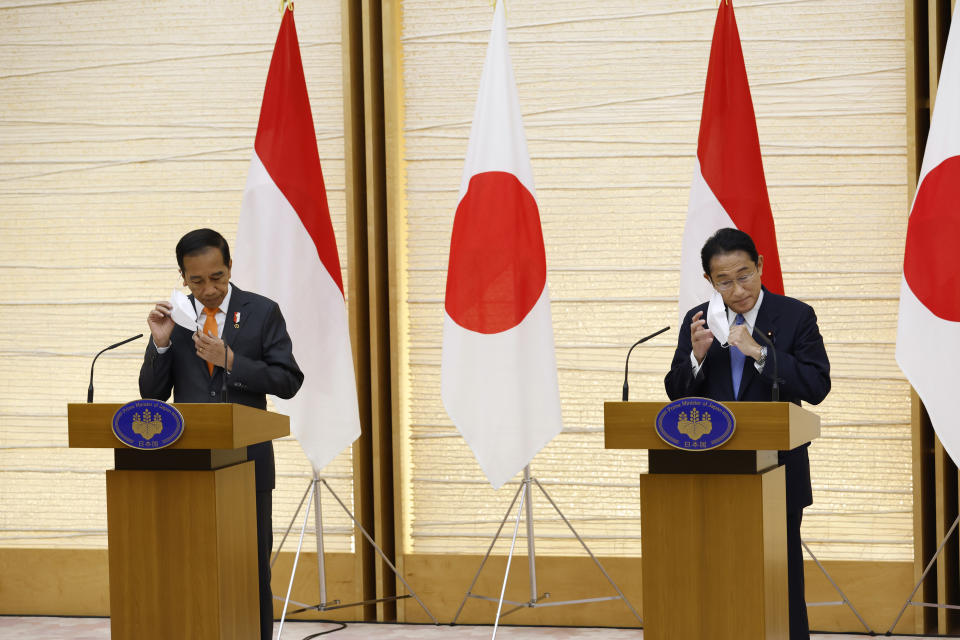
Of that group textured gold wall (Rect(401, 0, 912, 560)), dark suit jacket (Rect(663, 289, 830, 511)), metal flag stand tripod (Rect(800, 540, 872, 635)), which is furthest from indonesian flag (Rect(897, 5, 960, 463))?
dark suit jacket (Rect(663, 289, 830, 511))

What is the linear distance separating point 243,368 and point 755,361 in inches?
55.5

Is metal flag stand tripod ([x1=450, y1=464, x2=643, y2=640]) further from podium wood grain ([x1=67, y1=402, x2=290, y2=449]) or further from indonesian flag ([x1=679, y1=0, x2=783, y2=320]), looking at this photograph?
podium wood grain ([x1=67, y1=402, x2=290, y2=449])

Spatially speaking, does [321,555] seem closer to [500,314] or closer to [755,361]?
[500,314]

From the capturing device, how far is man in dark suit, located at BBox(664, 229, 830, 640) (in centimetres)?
290

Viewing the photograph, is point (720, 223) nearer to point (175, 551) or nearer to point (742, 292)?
point (742, 292)

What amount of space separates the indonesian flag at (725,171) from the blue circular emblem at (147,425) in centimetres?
206

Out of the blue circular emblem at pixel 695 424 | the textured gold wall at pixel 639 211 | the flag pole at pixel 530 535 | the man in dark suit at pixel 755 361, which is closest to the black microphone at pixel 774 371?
the man in dark suit at pixel 755 361

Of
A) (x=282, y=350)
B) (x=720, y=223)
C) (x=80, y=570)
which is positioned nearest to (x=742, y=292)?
(x=720, y=223)

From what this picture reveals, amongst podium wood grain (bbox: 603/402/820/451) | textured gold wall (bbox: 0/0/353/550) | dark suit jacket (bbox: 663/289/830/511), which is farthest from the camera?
textured gold wall (bbox: 0/0/353/550)

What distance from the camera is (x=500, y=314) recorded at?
13.4ft

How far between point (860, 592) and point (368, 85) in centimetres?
295

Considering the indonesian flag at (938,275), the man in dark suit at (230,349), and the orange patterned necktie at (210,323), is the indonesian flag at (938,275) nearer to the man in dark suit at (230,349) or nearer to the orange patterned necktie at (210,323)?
the man in dark suit at (230,349)

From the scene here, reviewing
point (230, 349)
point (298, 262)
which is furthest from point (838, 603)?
point (230, 349)

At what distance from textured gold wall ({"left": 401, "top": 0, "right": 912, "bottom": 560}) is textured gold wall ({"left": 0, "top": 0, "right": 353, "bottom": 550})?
2.18ft
